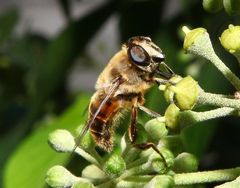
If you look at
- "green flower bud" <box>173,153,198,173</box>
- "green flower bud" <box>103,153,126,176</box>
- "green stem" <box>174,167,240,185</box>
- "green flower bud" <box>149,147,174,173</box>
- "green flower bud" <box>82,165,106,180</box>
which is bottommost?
"green flower bud" <box>173,153,198,173</box>

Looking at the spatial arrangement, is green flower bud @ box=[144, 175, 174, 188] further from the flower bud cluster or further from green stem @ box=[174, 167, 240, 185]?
the flower bud cluster

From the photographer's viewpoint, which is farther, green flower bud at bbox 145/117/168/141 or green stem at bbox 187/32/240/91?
green flower bud at bbox 145/117/168/141

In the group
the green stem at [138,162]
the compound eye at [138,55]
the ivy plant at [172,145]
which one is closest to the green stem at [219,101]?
the ivy plant at [172,145]

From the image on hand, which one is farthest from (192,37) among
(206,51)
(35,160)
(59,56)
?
(59,56)

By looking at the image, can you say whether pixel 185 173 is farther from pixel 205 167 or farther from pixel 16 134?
pixel 205 167

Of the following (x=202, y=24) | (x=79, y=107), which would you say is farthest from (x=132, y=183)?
(x=202, y=24)

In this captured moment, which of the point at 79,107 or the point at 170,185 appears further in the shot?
the point at 79,107

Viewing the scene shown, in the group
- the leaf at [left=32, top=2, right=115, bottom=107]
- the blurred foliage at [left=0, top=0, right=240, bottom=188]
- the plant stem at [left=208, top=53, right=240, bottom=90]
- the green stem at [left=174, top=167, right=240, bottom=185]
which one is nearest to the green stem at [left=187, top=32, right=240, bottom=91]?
the plant stem at [left=208, top=53, right=240, bottom=90]

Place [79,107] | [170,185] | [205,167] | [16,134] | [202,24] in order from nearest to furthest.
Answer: [170,185] < [79,107] < [202,24] < [16,134] < [205,167]
